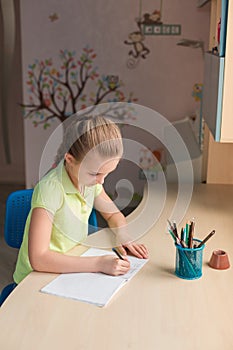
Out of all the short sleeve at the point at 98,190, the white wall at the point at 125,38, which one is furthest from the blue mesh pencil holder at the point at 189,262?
the white wall at the point at 125,38

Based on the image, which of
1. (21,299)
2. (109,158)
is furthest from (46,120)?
(21,299)

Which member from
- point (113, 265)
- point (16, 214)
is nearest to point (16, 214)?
point (16, 214)

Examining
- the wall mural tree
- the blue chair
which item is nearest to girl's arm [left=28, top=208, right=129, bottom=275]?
the blue chair

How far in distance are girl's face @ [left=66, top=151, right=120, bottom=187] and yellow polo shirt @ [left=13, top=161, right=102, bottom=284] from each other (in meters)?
0.04

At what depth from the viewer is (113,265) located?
1396 millimetres

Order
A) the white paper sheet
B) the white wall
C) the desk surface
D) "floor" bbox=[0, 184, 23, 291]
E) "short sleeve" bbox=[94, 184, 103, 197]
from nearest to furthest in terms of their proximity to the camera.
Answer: the desk surface, the white paper sheet, "short sleeve" bbox=[94, 184, 103, 197], "floor" bbox=[0, 184, 23, 291], the white wall

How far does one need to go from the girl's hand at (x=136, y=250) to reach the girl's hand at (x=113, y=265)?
0.38 ft

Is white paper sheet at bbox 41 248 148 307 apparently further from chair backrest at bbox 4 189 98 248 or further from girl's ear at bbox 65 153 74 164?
chair backrest at bbox 4 189 98 248

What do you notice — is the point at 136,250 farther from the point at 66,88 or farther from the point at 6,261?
the point at 66,88

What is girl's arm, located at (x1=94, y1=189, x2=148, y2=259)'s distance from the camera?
5.14ft

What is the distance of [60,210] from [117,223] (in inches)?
11.7

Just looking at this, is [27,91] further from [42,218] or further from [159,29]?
[42,218]

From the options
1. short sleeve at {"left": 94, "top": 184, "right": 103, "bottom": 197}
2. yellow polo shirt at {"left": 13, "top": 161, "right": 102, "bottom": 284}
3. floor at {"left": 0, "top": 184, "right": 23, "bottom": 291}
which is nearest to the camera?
yellow polo shirt at {"left": 13, "top": 161, "right": 102, "bottom": 284}

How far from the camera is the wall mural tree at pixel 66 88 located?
3.53 meters
